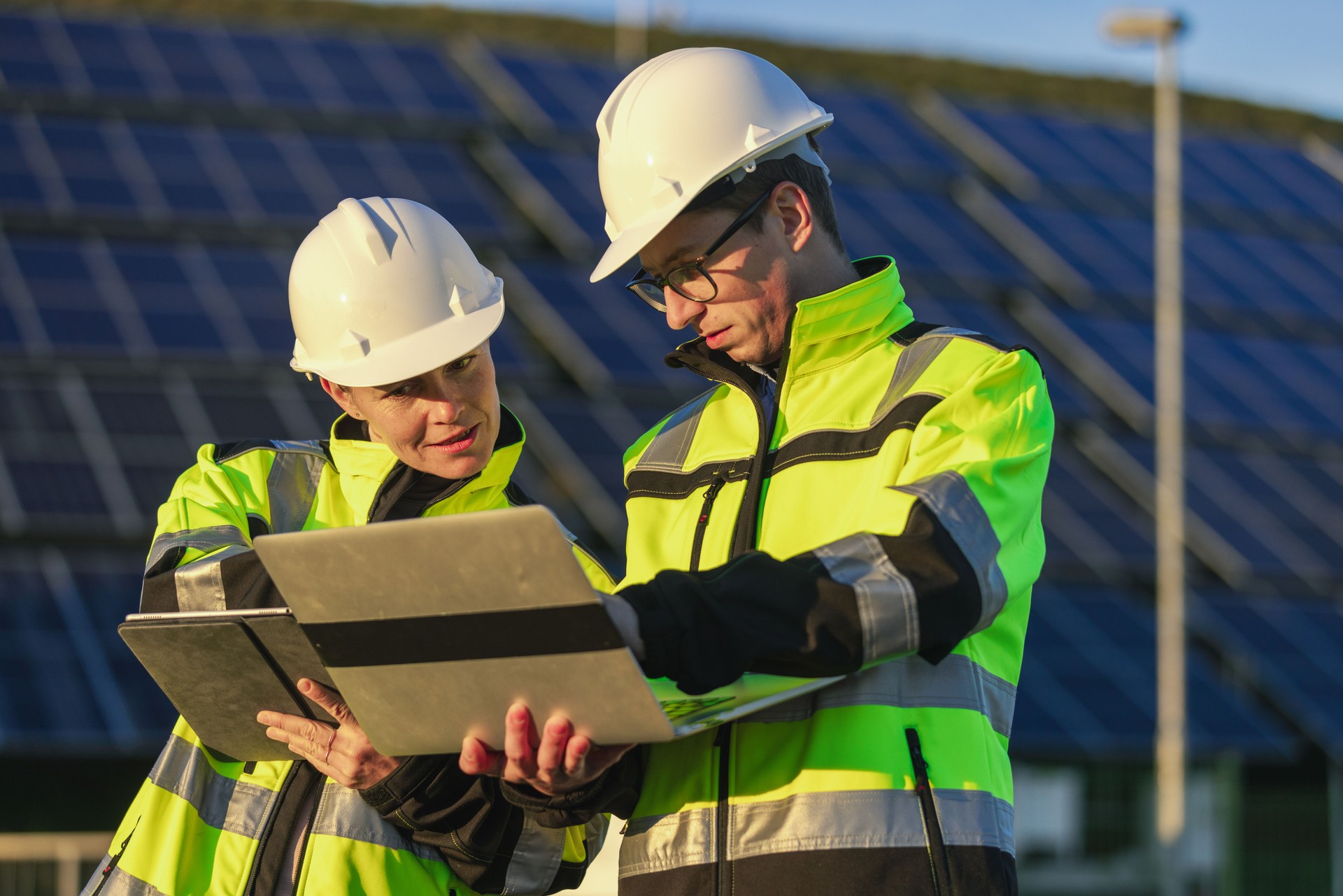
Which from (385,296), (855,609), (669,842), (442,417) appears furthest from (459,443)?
(855,609)

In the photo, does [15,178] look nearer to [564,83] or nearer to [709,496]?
[564,83]

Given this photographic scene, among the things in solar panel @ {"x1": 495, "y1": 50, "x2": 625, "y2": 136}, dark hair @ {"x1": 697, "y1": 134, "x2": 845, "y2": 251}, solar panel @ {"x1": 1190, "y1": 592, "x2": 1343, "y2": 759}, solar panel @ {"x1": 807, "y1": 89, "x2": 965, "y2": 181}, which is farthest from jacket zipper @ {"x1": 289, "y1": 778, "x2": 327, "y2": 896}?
solar panel @ {"x1": 807, "y1": 89, "x2": 965, "y2": 181}

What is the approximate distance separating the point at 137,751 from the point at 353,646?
24.8 ft

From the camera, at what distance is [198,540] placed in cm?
360

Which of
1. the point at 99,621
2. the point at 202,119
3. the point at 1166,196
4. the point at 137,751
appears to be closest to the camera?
the point at 137,751

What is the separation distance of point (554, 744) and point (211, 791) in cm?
130

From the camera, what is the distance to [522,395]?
44.6 ft

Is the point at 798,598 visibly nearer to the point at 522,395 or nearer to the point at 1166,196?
the point at 522,395

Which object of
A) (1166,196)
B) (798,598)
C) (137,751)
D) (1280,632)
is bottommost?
(1280,632)

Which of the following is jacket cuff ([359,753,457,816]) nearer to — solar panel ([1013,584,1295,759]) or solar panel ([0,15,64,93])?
solar panel ([1013,584,1295,759])

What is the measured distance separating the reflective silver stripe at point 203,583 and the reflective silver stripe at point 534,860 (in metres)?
0.80

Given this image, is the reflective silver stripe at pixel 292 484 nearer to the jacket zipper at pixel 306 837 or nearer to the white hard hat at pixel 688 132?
the jacket zipper at pixel 306 837

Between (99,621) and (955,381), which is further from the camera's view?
(99,621)

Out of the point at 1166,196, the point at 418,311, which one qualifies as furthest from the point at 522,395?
the point at 418,311
